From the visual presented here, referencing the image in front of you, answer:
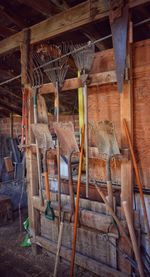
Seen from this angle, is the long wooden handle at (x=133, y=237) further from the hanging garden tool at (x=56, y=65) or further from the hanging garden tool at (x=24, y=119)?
the hanging garden tool at (x=24, y=119)

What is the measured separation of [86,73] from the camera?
2107mm

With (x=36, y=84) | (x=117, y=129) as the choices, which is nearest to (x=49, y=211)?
(x=117, y=129)

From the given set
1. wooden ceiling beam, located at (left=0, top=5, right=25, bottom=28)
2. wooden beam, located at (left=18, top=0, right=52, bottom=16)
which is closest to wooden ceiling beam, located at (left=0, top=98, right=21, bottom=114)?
wooden ceiling beam, located at (left=0, top=5, right=25, bottom=28)

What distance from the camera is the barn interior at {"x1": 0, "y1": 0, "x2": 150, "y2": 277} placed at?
6.18 feet

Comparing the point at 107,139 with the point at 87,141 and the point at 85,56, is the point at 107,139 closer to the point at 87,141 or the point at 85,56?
the point at 87,141

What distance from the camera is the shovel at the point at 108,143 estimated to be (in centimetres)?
187

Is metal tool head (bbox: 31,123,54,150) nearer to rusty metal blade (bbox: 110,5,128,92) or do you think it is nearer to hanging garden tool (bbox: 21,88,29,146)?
hanging garden tool (bbox: 21,88,29,146)

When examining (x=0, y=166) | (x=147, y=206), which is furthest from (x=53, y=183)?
(x=0, y=166)

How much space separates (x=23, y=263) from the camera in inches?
98.8

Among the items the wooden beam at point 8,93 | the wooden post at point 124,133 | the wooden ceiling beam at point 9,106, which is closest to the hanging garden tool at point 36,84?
the wooden post at point 124,133

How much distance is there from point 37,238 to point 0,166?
3.35 metres

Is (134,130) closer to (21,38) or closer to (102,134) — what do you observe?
(102,134)

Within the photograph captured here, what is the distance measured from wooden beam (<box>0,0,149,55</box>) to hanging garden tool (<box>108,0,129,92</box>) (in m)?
0.08

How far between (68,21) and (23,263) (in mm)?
2468
